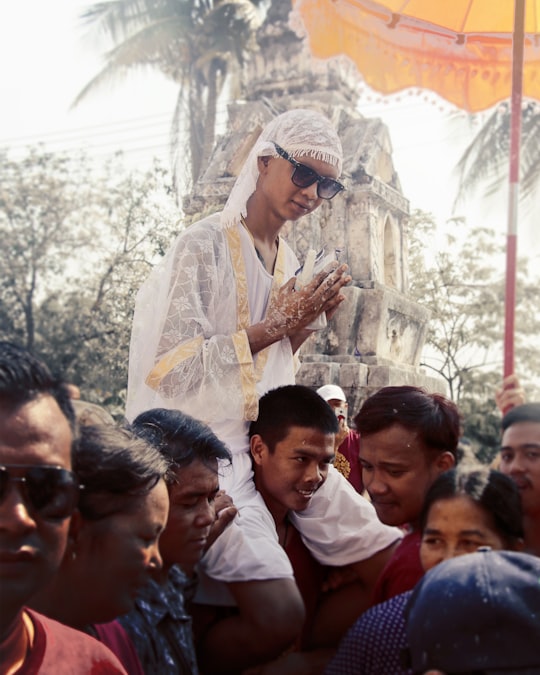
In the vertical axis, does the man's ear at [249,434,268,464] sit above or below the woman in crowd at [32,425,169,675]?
above

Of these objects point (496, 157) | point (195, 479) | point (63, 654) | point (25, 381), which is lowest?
point (63, 654)

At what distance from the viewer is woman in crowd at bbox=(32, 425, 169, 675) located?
2.01 meters

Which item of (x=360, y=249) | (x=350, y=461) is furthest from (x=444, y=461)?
(x=360, y=249)

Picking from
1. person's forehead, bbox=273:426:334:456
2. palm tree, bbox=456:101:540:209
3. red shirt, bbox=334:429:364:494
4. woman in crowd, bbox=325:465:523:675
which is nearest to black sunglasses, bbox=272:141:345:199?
person's forehead, bbox=273:426:334:456

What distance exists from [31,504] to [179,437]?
1.04m

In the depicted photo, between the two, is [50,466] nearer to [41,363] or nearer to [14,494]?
[14,494]

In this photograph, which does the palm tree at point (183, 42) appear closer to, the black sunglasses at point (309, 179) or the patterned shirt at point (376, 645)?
the black sunglasses at point (309, 179)

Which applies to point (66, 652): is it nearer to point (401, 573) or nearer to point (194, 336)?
point (401, 573)

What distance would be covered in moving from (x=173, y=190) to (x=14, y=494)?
15.5 m

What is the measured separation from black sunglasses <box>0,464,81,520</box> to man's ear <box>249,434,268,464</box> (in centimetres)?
147

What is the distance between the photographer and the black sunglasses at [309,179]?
3330 mm

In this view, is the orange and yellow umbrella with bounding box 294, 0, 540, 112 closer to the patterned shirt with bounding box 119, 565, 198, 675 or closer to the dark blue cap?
→ the patterned shirt with bounding box 119, 565, 198, 675

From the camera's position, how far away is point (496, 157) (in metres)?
18.8

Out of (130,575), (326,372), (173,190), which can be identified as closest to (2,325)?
(173,190)
